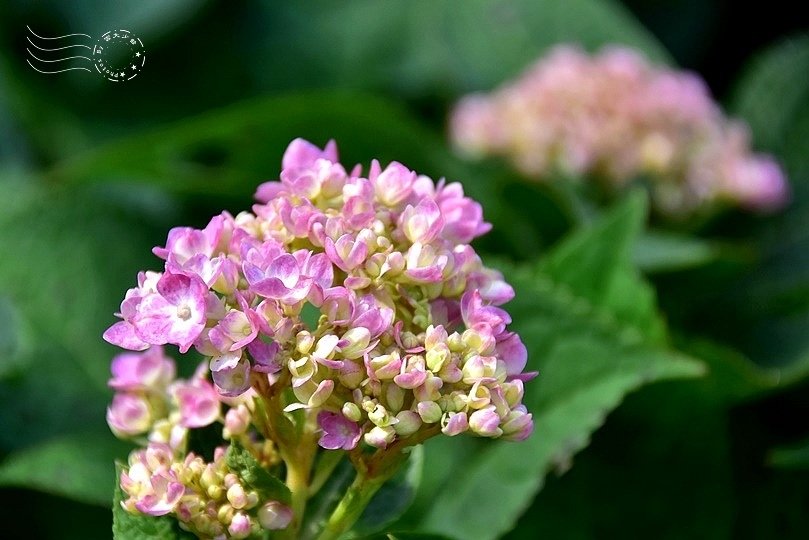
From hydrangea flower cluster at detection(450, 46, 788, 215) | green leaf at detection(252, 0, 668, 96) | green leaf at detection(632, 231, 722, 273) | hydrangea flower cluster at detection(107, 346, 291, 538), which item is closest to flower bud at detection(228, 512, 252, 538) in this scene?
hydrangea flower cluster at detection(107, 346, 291, 538)

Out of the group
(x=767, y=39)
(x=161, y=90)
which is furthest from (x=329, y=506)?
(x=767, y=39)

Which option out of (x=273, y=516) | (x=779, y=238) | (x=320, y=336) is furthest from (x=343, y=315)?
(x=779, y=238)

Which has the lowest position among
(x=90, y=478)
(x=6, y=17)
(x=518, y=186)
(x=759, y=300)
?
(x=90, y=478)

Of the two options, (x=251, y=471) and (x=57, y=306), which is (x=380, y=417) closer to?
(x=251, y=471)

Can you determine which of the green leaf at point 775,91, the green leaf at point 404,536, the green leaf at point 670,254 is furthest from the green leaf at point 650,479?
the green leaf at point 775,91

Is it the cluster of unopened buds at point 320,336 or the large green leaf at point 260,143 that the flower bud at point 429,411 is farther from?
the large green leaf at point 260,143

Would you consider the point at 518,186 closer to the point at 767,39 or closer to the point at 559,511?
the point at 559,511
